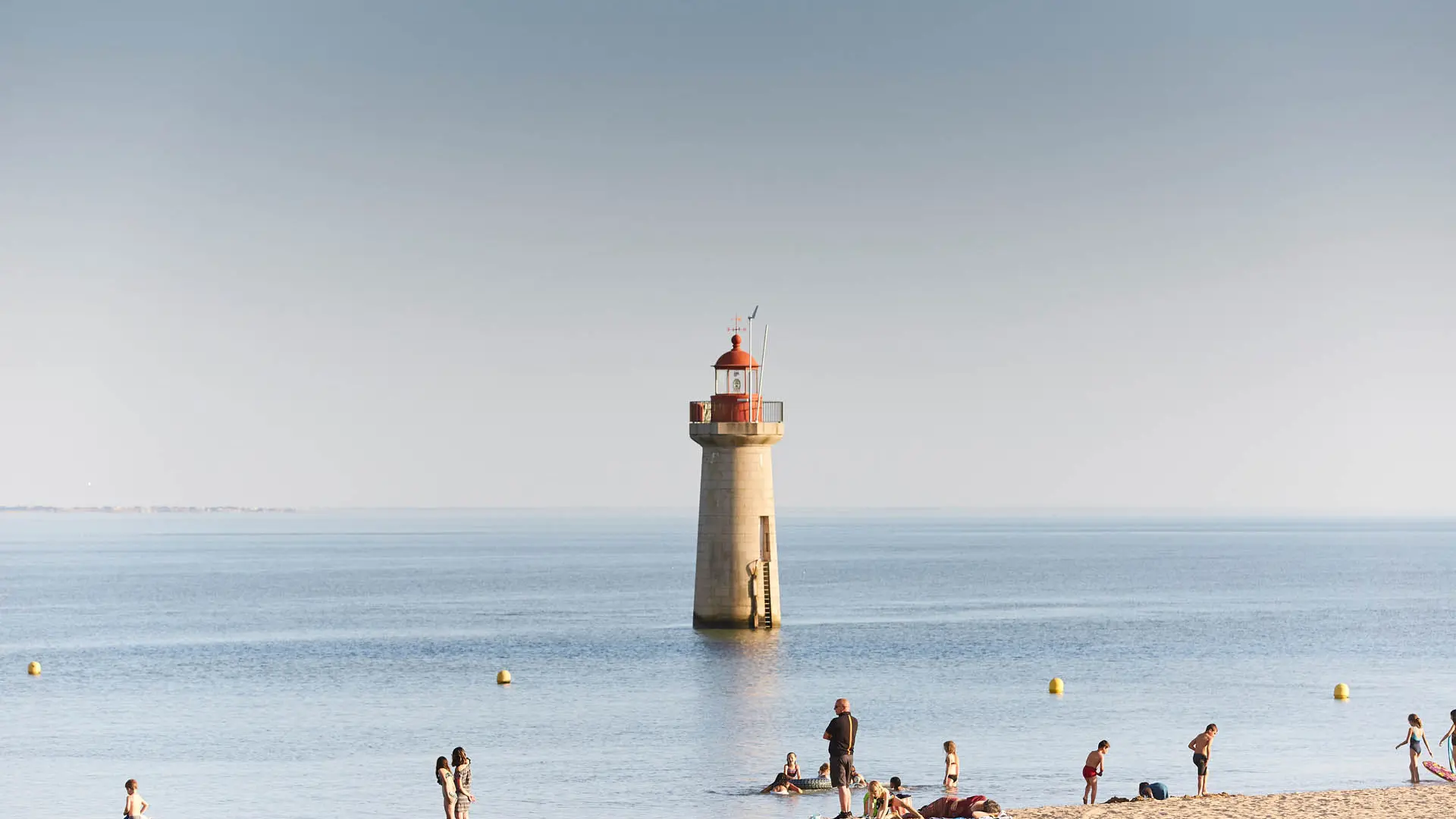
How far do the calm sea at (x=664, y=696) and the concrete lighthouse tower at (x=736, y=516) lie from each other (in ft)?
7.51

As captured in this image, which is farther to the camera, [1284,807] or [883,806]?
[1284,807]

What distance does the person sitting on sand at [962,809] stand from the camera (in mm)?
31219

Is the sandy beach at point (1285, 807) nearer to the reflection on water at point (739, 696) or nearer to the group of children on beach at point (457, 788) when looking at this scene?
the group of children on beach at point (457, 788)

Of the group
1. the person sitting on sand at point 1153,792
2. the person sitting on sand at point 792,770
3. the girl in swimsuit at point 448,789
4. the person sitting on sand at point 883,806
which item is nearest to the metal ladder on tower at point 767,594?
the person sitting on sand at point 792,770

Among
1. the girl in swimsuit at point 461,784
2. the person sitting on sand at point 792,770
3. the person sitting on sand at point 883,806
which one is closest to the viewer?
the person sitting on sand at point 883,806

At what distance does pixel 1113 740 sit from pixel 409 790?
68.0 ft

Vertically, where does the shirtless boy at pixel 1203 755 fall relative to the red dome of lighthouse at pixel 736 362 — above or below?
below

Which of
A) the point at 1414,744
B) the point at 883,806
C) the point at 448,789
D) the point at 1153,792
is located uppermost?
the point at 1414,744

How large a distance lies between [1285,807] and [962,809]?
7059mm

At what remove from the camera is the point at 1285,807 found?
33562 mm

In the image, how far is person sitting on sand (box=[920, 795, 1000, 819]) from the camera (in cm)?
3122

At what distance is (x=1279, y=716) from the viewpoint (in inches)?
2147

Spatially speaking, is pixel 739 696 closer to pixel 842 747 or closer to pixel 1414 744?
pixel 1414 744

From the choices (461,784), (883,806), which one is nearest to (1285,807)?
(883,806)
